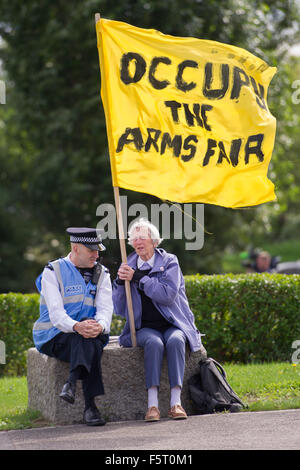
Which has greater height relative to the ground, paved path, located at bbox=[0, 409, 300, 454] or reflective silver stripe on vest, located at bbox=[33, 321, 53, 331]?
reflective silver stripe on vest, located at bbox=[33, 321, 53, 331]

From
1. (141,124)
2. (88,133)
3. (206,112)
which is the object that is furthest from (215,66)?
(88,133)

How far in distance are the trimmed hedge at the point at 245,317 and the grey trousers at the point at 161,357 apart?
3.33 metres

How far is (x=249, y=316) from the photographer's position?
34.4 feet

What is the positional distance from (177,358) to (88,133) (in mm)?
13441

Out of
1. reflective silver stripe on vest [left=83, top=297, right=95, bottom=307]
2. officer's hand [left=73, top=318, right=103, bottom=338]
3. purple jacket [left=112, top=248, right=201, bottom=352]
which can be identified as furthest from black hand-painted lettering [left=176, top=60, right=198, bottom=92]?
officer's hand [left=73, top=318, right=103, bottom=338]

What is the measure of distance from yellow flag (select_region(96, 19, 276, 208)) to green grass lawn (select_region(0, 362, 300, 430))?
74.8 inches

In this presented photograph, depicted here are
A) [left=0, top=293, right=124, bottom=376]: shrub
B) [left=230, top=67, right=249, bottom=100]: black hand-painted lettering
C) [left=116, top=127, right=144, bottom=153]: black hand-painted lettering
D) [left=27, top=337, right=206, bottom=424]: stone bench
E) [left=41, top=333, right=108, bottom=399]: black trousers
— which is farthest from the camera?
[left=0, top=293, right=124, bottom=376]: shrub

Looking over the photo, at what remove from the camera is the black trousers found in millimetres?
6770

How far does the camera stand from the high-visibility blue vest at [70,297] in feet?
23.5

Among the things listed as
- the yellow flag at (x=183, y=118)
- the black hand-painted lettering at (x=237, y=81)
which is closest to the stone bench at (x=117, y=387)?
the yellow flag at (x=183, y=118)

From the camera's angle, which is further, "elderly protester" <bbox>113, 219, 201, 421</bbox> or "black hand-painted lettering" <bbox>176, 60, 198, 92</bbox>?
"black hand-painted lettering" <bbox>176, 60, 198, 92</bbox>

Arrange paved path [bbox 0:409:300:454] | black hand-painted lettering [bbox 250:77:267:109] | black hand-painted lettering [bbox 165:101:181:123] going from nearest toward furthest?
1. paved path [bbox 0:409:300:454]
2. black hand-painted lettering [bbox 165:101:181:123]
3. black hand-painted lettering [bbox 250:77:267:109]

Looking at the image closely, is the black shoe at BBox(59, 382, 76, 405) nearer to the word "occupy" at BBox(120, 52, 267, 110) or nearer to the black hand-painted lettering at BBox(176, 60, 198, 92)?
the word "occupy" at BBox(120, 52, 267, 110)

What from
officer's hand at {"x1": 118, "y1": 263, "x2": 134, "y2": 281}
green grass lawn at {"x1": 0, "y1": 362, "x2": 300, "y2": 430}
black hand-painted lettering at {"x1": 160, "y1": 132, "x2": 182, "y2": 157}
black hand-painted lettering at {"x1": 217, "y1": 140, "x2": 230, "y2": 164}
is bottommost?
green grass lawn at {"x1": 0, "y1": 362, "x2": 300, "y2": 430}
